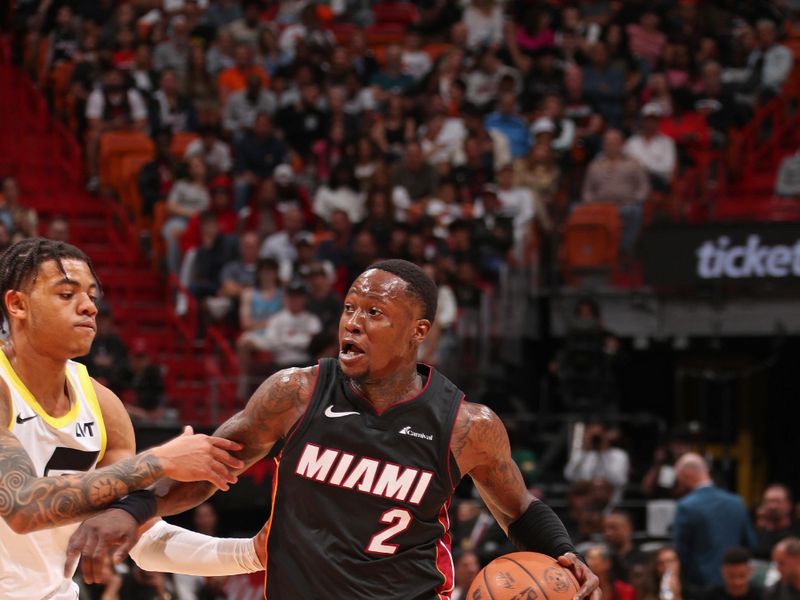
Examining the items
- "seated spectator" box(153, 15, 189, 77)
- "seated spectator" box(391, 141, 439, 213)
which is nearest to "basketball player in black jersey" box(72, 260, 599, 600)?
"seated spectator" box(391, 141, 439, 213)

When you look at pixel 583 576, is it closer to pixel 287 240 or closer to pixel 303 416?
pixel 303 416

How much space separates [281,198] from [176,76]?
116 inches

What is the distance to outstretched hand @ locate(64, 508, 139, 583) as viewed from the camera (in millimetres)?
4574

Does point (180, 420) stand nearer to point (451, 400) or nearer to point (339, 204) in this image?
point (339, 204)

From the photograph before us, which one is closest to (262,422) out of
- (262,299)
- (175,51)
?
(262,299)

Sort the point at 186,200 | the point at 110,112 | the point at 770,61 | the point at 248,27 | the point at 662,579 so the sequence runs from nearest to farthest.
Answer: the point at 662,579 < the point at 186,200 < the point at 110,112 < the point at 770,61 < the point at 248,27

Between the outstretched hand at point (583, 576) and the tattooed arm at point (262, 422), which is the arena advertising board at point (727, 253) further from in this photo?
the tattooed arm at point (262, 422)

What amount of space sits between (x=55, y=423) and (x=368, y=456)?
3.64 ft

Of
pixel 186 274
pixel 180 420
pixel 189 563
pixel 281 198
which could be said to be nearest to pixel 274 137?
pixel 281 198

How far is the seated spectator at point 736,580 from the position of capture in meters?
10.3

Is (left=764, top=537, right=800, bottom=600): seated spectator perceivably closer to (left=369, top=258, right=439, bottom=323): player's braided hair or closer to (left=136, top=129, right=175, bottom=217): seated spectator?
(left=369, top=258, right=439, bottom=323): player's braided hair

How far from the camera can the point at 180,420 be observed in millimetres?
13453

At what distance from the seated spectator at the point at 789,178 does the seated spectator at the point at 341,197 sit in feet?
15.4

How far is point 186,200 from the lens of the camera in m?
16.4
